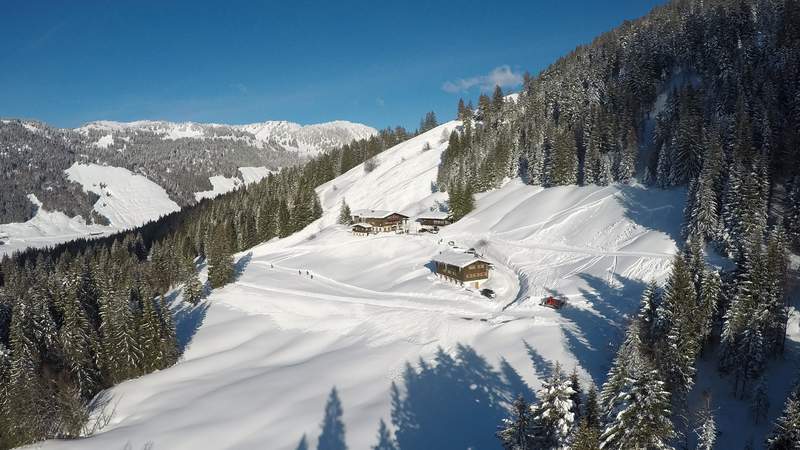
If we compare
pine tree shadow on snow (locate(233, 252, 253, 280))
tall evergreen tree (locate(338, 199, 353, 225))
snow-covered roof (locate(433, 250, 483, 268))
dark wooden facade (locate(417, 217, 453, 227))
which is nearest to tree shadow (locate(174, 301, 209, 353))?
pine tree shadow on snow (locate(233, 252, 253, 280))

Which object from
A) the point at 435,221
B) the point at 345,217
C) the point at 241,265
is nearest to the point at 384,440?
the point at 435,221

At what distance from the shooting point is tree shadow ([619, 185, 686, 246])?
2295 inches

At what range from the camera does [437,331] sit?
46.1m

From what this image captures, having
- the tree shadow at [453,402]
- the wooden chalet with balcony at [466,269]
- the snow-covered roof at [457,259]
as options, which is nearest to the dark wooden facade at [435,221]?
the snow-covered roof at [457,259]

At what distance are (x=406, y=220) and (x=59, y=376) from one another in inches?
2577

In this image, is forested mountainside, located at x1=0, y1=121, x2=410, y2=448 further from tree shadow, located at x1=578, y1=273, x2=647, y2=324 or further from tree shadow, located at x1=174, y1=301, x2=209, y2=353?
tree shadow, located at x1=578, y1=273, x2=647, y2=324

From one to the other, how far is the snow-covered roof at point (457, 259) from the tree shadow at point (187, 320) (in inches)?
1352

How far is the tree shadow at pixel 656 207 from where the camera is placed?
191 feet

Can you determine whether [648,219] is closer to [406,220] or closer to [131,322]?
[406,220]

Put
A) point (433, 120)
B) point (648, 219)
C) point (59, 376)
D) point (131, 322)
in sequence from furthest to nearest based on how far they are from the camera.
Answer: point (433, 120)
point (648, 219)
point (131, 322)
point (59, 376)

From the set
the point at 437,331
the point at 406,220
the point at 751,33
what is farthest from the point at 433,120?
the point at 437,331

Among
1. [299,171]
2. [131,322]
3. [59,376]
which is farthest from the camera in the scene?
[299,171]

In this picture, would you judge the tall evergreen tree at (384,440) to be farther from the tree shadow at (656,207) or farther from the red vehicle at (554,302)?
the tree shadow at (656,207)

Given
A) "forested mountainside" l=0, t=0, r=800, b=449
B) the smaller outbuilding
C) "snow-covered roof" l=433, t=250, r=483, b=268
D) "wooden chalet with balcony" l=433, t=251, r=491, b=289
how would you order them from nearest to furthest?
1. "forested mountainside" l=0, t=0, r=800, b=449
2. "snow-covered roof" l=433, t=250, r=483, b=268
3. "wooden chalet with balcony" l=433, t=251, r=491, b=289
4. the smaller outbuilding
